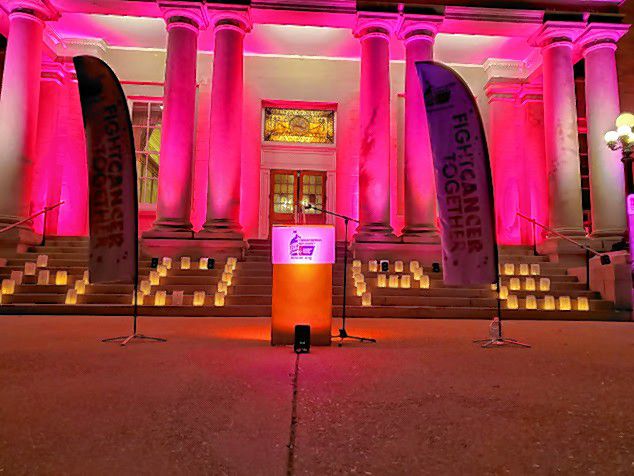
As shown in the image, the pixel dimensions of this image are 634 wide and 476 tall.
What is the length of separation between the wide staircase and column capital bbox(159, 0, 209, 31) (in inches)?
285

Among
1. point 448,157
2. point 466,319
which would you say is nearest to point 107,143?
point 448,157

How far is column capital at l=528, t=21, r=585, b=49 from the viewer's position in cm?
1564

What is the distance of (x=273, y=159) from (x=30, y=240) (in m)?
9.16

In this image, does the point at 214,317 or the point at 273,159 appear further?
the point at 273,159

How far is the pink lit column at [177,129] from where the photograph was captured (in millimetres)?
14867

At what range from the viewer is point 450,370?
4.63 metres

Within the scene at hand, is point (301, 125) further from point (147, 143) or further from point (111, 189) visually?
point (111, 189)

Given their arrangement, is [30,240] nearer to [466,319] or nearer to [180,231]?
[180,231]

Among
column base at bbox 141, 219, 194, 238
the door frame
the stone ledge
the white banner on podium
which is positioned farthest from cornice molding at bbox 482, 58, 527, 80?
the white banner on podium

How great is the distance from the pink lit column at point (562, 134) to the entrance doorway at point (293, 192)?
838 centimetres

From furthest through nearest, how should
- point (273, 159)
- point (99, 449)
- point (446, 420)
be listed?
1. point (273, 159)
2. point (446, 420)
3. point (99, 449)

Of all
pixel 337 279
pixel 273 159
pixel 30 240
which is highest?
pixel 273 159

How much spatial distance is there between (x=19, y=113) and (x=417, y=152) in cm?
1171

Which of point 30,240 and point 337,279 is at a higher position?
point 30,240
